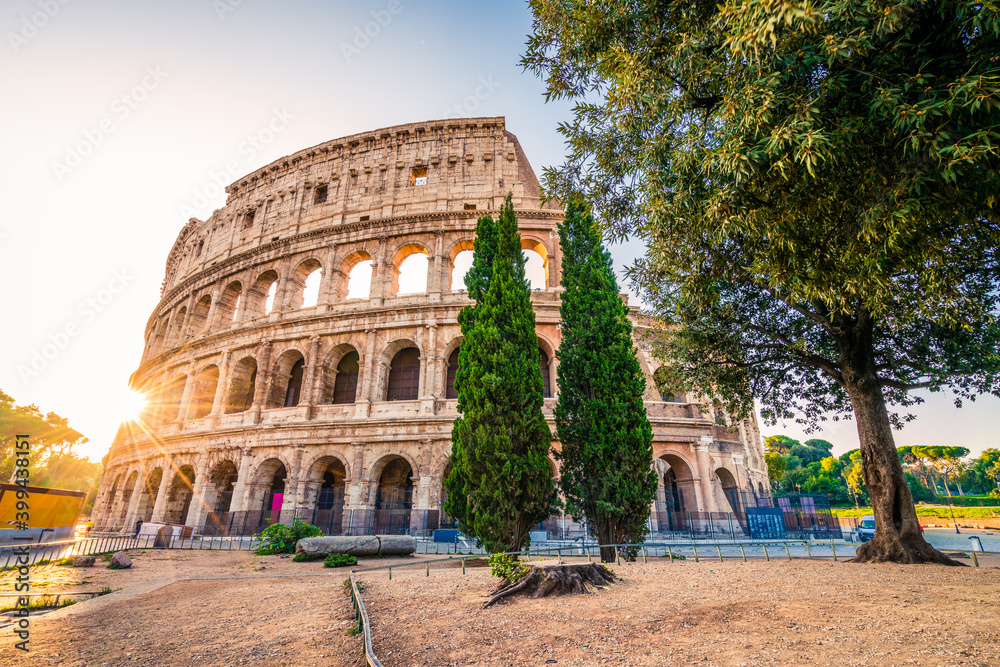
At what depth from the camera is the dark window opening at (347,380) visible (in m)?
19.5

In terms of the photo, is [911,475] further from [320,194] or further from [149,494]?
[149,494]

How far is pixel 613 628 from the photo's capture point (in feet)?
14.9

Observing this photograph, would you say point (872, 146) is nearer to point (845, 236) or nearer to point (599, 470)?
point (845, 236)

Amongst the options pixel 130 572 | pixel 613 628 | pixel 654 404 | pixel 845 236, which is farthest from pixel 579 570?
pixel 654 404

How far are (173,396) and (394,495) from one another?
1411 centimetres

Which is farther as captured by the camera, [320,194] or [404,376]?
Result: [320,194]

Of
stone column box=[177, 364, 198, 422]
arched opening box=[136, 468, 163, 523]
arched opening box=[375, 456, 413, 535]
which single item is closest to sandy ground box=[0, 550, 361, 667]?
arched opening box=[375, 456, 413, 535]

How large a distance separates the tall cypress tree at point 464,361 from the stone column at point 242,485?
365 inches

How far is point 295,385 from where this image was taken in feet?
66.6

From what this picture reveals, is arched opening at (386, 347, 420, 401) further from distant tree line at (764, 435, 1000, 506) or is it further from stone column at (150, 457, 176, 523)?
distant tree line at (764, 435, 1000, 506)

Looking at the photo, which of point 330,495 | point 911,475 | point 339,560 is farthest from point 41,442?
point 911,475

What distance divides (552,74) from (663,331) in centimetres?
741

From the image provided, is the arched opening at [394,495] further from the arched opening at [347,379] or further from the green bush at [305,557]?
the green bush at [305,557]

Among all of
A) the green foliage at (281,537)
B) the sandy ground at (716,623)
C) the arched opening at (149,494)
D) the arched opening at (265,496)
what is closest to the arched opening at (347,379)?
the arched opening at (265,496)
